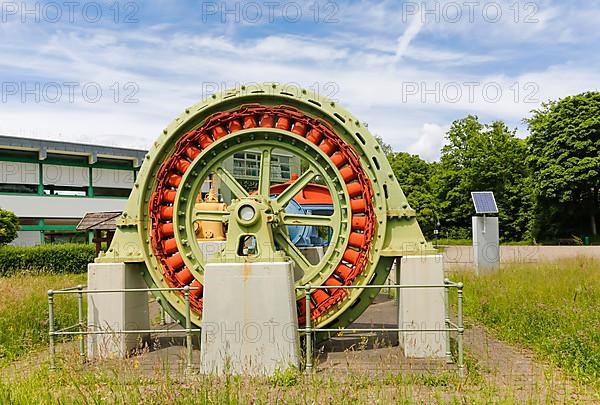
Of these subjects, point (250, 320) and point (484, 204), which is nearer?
point (250, 320)

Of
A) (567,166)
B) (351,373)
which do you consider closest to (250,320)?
(351,373)

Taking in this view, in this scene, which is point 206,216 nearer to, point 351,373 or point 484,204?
point 351,373

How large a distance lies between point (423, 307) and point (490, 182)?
122 feet

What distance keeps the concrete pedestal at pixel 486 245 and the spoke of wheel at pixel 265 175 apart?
26.8 ft

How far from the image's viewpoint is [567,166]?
112ft

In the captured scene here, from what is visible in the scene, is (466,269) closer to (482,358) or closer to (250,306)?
(482,358)

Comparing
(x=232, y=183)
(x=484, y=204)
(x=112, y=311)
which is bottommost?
(x=112, y=311)

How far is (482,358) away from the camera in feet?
23.7

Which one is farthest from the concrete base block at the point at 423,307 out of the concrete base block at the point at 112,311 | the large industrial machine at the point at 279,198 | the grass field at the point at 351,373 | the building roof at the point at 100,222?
the building roof at the point at 100,222

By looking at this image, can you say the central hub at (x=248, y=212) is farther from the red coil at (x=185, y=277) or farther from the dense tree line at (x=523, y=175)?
the dense tree line at (x=523, y=175)

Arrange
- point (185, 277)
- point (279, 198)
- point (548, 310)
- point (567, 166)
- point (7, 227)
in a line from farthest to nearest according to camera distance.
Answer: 1. point (567, 166)
2. point (7, 227)
3. point (548, 310)
4. point (279, 198)
5. point (185, 277)

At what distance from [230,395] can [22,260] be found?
57.4ft

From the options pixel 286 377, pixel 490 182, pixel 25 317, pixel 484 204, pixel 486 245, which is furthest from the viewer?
pixel 490 182

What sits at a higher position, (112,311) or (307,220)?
(307,220)
